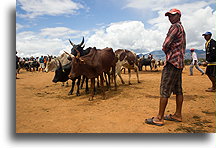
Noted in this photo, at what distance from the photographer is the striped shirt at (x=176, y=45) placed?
345cm

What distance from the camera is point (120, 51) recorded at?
9359 millimetres

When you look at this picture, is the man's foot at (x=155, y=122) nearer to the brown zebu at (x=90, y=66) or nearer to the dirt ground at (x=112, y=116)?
the dirt ground at (x=112, y=116)

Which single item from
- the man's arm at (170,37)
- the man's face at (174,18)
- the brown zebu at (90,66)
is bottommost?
the brown zebu at (90,66)

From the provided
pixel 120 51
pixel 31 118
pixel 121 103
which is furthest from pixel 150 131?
pixel 120 51

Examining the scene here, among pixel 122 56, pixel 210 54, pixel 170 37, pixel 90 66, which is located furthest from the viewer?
pixel 122 56

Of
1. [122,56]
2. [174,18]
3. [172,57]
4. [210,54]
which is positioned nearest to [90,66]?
[172,57]

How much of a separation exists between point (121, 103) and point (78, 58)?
207cm

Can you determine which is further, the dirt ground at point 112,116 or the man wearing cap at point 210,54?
the man wearing cap at point 210,54

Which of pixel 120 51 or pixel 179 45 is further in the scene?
pixel 120 51

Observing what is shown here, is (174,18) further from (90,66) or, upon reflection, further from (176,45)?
(90,66)

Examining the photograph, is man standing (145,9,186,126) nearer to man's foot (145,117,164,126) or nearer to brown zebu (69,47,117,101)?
man's foot (145,117,164,126)

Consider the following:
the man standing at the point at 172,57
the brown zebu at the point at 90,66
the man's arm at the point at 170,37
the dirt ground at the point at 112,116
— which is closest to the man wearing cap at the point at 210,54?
the dirt ground at the point at 112,116

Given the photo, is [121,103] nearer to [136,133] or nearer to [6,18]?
[136,133]

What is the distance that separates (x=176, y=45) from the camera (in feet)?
11.5
